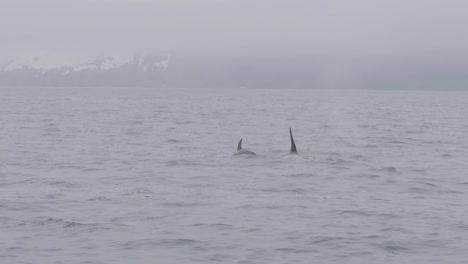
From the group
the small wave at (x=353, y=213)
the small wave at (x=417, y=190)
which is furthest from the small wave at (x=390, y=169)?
the small wave at (x=353, y=213)

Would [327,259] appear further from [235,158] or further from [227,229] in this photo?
[235,158]

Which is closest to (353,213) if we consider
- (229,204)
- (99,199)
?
(229,204)

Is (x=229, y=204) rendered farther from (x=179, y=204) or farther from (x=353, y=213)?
(x=353, y=213)

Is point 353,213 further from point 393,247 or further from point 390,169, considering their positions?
point 390,169

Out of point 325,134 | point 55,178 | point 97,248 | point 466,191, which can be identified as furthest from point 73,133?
point 97,248

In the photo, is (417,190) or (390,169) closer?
(417,190)

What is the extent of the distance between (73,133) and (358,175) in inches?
812

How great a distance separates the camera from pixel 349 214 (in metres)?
17.1

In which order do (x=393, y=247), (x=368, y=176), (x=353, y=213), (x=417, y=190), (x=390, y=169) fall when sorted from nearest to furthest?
1. (x=393, y=247)
2. (x=353, y=213)
3. (x=417, y=190)
4. (x=368, y=176)
5. (x=390, y=169)

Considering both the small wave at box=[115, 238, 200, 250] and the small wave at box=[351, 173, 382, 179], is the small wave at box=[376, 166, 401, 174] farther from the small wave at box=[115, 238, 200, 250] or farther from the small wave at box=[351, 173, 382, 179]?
the small wave at box=[115, 238, 200, 250]

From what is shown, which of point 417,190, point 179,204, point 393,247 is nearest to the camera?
point 393,247

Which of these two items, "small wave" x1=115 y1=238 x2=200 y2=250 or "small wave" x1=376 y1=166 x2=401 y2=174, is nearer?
"small wave" x1=115 y1=238 x2=200 y2=250

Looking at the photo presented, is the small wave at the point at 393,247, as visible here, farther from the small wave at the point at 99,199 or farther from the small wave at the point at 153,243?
the small wave at the point at 99,199

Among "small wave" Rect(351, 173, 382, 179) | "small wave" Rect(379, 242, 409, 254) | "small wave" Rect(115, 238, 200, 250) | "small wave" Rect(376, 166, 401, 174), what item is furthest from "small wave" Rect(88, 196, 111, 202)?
"small wave" Rect(376, 166, 401, 174)
